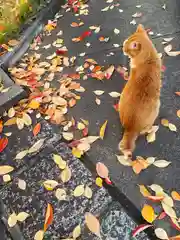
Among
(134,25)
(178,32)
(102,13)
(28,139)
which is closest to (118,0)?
(102,13)

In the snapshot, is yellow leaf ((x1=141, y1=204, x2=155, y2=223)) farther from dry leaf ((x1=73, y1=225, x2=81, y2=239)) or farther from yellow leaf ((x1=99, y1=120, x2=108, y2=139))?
yellow leaf ((x1=99, y1=120, x2=108, y2=139))

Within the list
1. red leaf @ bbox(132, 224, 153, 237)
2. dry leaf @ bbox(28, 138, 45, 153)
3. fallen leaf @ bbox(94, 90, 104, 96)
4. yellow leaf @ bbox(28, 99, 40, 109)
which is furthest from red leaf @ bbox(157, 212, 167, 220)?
yellow leaf @ bbox(28, 99, 40, 109)

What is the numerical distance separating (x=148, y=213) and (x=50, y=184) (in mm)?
1010

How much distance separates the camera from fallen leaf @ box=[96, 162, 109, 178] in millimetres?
3251

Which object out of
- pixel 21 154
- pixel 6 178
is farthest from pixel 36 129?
pixel 6 178

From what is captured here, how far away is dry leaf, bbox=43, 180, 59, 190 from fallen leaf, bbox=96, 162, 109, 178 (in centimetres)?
44

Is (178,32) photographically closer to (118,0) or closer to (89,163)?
(118,0)

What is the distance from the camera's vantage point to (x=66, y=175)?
10.8 feet

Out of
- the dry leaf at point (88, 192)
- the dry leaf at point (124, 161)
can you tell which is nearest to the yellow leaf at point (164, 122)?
the dry leaf at point (124, 161)

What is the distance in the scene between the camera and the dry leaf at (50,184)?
3236 mm

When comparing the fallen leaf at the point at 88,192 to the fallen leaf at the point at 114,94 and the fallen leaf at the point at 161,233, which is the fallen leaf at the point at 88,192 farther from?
the fallen leaf at the point at 114,94

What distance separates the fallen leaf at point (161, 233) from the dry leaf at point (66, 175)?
100cm

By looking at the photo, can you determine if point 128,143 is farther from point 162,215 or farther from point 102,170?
point 162,215

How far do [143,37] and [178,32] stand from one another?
1591mm
